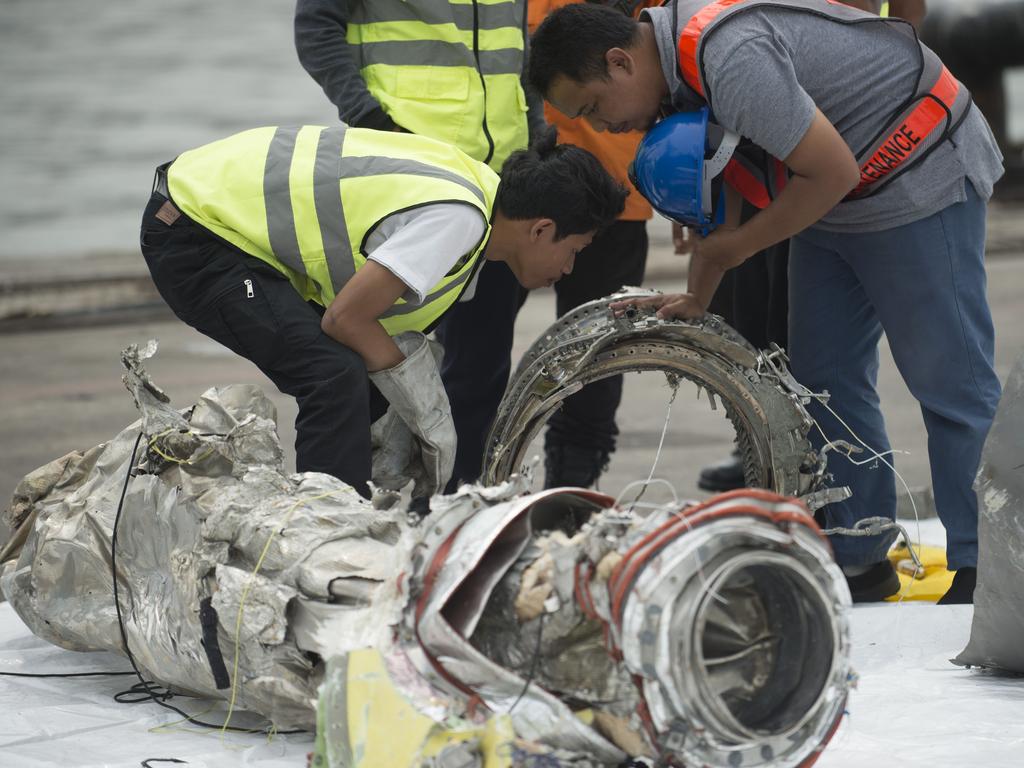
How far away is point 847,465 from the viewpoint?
11.2ft

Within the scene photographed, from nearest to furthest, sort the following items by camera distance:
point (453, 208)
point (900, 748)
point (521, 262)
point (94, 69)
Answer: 1. point (900, 748)
2. point (453, 208)
3. point (521, 262)
4. point (94, 69)

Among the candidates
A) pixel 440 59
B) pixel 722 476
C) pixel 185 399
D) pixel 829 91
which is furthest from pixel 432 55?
pixel 185 399

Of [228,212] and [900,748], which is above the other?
[228,212]

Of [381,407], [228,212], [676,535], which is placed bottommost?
[381,407]

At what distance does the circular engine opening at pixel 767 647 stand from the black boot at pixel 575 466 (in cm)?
196

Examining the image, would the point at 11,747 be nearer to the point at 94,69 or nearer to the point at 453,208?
the point at 453,208

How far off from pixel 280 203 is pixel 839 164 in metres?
1.18

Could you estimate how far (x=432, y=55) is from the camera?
360 centimetres

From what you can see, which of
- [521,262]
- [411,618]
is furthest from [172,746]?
[521,262]

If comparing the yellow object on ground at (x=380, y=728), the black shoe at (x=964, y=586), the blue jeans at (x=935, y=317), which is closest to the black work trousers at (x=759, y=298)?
the blue jeans at (x=935, y=317)

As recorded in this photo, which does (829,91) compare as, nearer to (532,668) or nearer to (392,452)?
(392,452)

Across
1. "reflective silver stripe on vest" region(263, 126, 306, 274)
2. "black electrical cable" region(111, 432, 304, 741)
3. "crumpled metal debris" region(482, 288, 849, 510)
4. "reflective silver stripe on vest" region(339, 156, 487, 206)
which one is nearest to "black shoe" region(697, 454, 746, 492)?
"crumpled metal debris" region(482, 288, 849, 510)

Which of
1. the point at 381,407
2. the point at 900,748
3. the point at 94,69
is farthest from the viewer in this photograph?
the point at 94,69

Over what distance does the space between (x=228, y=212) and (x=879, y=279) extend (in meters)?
1.44
